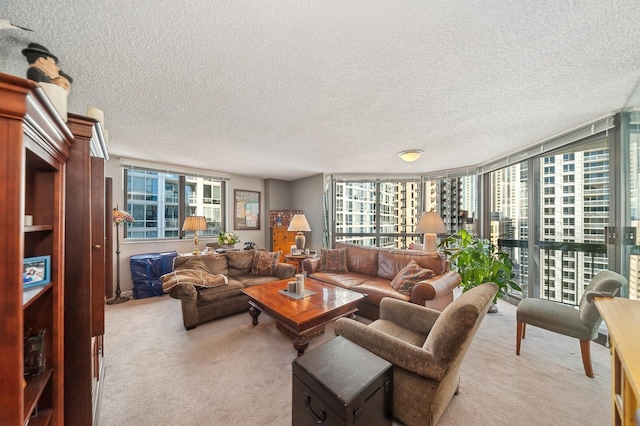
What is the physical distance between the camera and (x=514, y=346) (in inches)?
90.6

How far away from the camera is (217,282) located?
2.88m

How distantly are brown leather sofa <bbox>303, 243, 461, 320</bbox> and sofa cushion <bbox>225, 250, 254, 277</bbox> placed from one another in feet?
3.04

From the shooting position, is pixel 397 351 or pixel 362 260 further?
pixel 362 260

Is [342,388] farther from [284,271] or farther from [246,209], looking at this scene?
[246,209]

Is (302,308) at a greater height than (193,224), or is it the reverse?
(193,224)

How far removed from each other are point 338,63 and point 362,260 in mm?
2873

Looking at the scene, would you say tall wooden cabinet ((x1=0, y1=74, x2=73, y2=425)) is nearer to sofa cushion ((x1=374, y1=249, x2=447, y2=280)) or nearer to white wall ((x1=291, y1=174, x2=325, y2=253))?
sofa cushion ((x1=374, y1=249, x2=447, y2=280))

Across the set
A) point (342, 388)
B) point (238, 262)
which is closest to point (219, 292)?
point (238, 262)

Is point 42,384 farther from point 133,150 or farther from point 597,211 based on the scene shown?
point 597,211

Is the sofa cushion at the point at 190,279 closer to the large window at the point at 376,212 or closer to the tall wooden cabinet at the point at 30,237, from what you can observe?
the tall wooden cabinet at the point at 30,237

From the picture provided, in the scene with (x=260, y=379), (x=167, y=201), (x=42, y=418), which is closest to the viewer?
(x=42, y=418)

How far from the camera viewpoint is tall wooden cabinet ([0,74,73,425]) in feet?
2.02

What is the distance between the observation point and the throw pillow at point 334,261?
377 cm


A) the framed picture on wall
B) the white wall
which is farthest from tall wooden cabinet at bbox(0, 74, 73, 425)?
the white wall
